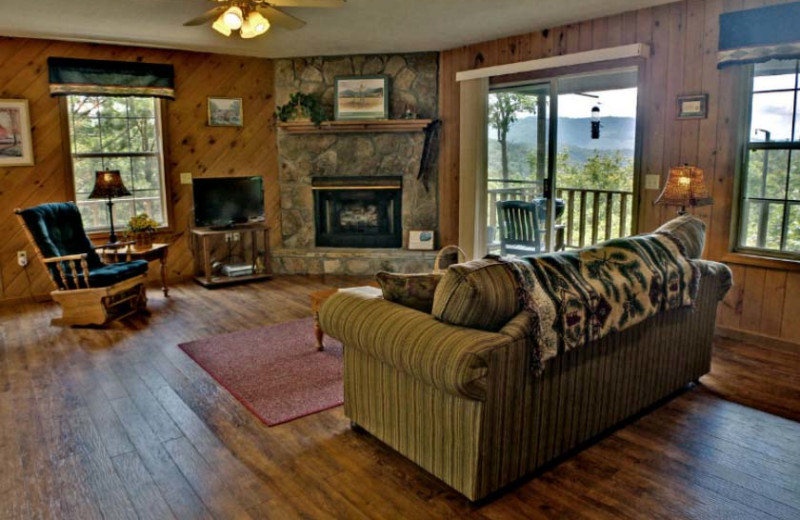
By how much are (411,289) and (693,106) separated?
303 cm

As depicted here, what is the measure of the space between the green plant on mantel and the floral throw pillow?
14.4 ft

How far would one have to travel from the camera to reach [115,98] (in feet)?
19.9

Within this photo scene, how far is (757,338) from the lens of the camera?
4281 millimetres

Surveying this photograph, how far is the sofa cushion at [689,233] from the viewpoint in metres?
3.26

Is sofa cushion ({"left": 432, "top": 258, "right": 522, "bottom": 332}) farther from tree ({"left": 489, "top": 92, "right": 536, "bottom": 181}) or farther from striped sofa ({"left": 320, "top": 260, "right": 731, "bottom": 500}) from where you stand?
tree ({"left": 489, "top": 92, "right": 536, "bottom": 181})

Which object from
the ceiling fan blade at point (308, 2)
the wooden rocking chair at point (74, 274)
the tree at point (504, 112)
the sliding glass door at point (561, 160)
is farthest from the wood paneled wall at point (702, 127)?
the wooden rocking chair at point (74, 274)

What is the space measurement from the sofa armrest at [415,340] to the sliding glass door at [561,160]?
10.0 ft

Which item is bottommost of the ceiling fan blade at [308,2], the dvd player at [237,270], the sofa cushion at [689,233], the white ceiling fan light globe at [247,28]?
the dvd player at [237,270]

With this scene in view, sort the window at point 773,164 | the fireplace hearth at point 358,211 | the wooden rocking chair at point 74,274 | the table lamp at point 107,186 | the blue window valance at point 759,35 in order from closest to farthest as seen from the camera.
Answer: the blue window valance at point 759,35 → the window at point 773,164 → the wooden rocking chair at point 74,274 → the table lamp at point 107,186 → the fireplace hearth at point 358,211

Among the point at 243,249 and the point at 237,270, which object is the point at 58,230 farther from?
the point at 243,249

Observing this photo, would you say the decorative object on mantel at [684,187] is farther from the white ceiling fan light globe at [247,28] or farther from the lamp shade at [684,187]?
the white ceiling fan light globe at [247,28]

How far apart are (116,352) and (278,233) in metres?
3.13

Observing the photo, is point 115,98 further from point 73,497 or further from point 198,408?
point 73,497

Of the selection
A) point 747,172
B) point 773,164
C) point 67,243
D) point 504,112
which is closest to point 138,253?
point 67,243
